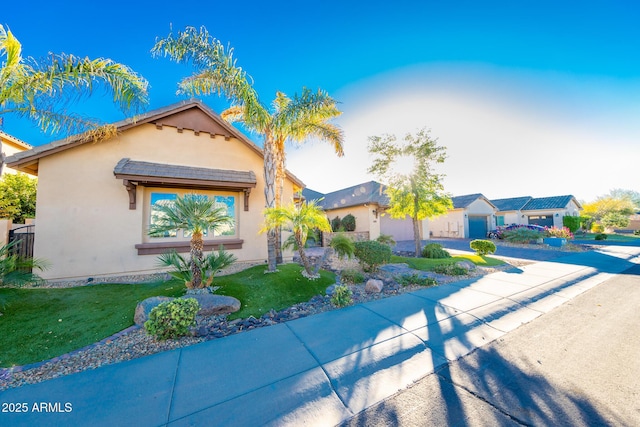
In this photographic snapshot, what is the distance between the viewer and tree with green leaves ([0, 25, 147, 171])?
5.53 meters

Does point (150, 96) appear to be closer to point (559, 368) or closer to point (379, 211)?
point (559, 368)

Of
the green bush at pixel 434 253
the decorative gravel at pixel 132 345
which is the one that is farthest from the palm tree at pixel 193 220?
the green bush at pixel 434 253

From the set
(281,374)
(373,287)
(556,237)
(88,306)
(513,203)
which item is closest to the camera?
(281,374)

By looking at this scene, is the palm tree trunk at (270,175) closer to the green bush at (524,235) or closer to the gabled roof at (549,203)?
the green bush at (524,235)

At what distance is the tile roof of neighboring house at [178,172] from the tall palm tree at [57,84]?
1320 mm

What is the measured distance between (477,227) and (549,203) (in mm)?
13083

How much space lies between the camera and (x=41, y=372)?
126 inches

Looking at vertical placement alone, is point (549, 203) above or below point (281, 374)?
above

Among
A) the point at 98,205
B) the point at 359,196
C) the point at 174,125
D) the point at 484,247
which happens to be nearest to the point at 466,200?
the point at 359,196

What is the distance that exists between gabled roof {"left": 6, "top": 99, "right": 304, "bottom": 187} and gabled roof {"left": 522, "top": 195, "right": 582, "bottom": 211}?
3496 cm

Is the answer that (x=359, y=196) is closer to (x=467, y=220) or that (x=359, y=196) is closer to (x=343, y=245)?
(x=467, y=220)

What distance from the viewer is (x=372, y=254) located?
8156 mm

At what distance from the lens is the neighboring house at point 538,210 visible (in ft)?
91.3

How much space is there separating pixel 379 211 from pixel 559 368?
16.3 meters
